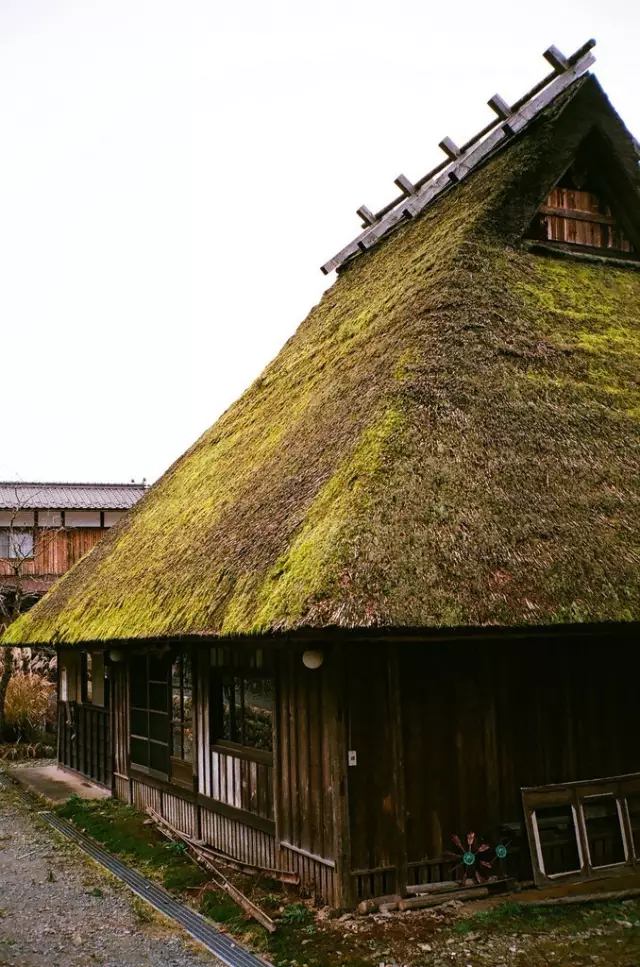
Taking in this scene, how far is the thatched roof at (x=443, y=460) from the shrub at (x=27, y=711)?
6.44 metres

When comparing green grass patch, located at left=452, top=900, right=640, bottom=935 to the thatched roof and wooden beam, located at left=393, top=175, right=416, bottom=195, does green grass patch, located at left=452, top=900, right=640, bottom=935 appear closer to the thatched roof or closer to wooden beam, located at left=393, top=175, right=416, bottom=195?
the thatched roof

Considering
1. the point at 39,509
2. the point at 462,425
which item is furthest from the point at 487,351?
the point at 39,509

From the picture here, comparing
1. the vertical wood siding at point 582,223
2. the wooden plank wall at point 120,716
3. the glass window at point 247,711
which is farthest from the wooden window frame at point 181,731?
the vertical wood siding at point 582,223

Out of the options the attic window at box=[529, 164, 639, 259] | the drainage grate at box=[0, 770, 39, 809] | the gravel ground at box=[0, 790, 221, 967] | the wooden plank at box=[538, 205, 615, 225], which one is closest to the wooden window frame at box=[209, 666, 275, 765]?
the gravel ground at box=[0, 790, 221, 967]

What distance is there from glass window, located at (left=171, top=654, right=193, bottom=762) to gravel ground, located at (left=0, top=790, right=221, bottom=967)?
163 cm

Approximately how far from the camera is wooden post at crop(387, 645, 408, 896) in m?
7.02

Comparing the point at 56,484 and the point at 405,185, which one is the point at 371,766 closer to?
the point at 405,185

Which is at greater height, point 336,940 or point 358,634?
point 358,634

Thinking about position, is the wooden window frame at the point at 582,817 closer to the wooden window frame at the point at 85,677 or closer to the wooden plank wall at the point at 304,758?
the wooden plank wall at the point at 304,758

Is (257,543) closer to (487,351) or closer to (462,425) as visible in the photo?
(462,425)

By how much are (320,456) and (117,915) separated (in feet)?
14.9

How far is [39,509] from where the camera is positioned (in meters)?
29.4

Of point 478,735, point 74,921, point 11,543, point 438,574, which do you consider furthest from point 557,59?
point 11,543

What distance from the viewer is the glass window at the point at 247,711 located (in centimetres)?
844
